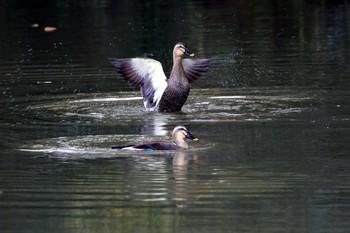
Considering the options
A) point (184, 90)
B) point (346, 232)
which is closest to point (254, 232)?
point (346, 232)

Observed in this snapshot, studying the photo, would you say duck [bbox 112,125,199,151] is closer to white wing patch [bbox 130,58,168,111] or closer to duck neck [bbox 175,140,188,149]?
duck neck [bbox 175,140,188,149]

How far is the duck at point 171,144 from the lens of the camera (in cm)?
1258

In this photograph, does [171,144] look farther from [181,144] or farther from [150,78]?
[150,78]

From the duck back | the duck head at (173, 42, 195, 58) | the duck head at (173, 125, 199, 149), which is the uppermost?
the duck head at (173, 42, 195, 58)

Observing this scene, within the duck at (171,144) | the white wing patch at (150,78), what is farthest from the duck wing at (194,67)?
the duck at (171,144)

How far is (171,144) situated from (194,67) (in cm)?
475

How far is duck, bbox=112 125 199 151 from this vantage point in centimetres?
1258

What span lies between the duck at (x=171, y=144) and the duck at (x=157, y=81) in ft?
10.6

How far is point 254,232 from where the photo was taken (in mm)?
9055

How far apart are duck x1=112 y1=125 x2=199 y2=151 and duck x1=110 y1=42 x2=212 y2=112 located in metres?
3.22

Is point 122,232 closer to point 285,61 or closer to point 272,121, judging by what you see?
point 272,121

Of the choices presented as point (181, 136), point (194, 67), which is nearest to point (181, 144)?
point (181, 136)

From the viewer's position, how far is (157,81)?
1655 centimetres

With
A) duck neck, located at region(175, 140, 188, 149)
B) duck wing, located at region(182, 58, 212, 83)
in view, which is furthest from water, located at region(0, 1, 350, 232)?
duck wing, located at region(182, 58, 212, 83)
